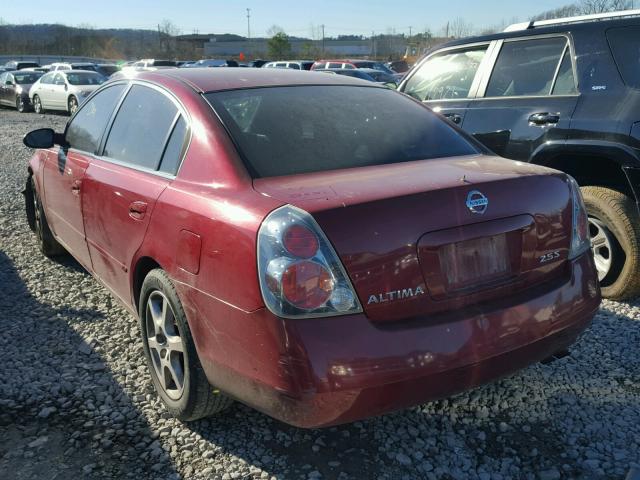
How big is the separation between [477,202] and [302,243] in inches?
28.8

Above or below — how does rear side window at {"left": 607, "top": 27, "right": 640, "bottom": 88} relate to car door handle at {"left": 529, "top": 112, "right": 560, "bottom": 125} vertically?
above

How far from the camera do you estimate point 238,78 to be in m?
3.33

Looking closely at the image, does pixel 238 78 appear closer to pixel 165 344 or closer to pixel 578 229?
pixel 165 344

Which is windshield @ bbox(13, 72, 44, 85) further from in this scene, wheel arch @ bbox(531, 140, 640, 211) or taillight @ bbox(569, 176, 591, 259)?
taillight @ bbox(569, 176, 591, 259)

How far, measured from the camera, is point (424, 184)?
2418 millimetres

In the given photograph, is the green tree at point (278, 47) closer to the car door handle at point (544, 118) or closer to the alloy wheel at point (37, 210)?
the alloy wheel at point (37, 210)

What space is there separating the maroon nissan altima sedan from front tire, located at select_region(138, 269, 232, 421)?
0.03ft

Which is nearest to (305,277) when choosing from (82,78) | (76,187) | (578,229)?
(578,229)

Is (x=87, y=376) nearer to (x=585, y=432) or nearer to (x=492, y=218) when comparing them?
(x=492, y=218)

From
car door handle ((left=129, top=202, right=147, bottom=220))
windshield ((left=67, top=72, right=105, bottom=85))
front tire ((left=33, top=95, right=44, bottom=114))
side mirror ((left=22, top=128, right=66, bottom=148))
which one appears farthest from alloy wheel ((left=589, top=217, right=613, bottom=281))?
front tire ((left=33, top=95, right=44, bottom=114))

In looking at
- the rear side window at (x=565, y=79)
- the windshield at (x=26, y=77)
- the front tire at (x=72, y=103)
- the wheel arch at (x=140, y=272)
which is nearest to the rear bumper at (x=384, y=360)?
the wheel arch at (x=140, y=272)

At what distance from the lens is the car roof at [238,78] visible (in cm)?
318

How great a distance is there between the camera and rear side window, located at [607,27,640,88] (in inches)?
160

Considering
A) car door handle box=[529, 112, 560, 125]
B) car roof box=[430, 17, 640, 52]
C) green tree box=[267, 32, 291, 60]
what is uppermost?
green tree box=[267, 32, 291, 60]
